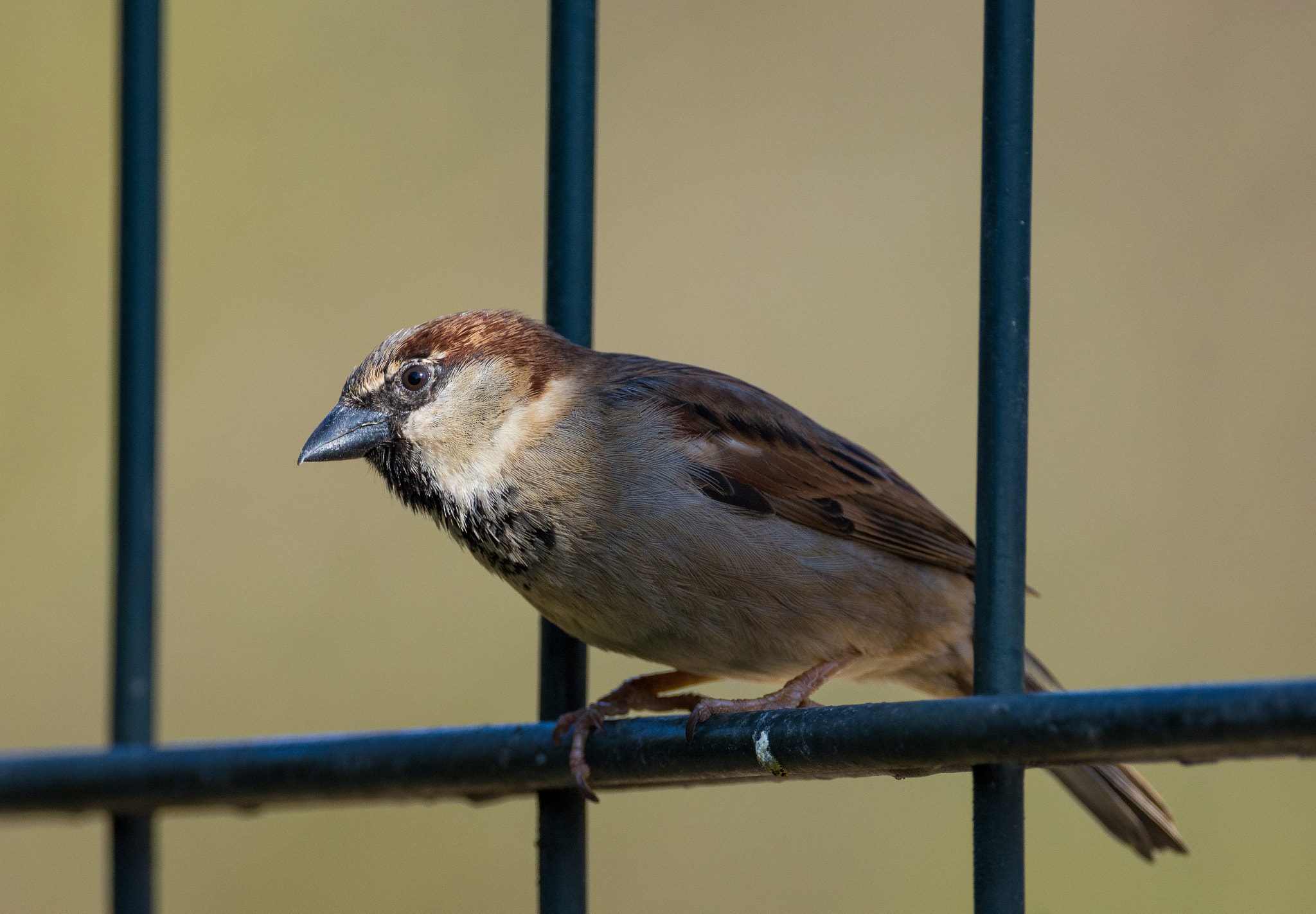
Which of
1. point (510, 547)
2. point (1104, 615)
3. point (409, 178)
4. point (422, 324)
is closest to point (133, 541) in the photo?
point (510, 547)

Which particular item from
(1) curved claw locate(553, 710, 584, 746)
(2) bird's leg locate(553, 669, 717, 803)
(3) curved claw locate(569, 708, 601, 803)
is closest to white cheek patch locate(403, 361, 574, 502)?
(2) bird's leg locate(553, 669, 717, 803)

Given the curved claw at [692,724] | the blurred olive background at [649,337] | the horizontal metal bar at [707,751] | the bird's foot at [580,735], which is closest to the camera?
the horizontal metal bar at [707,751]

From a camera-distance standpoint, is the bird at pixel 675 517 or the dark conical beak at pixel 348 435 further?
the dark conical beak at pixel 348 435

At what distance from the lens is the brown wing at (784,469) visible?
2479 mm

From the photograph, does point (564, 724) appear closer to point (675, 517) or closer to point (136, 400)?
point (675, 517)

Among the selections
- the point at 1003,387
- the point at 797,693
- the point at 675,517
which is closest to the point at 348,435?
the point at 675,517

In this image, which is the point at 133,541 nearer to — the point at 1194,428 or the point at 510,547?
the point at 510,547

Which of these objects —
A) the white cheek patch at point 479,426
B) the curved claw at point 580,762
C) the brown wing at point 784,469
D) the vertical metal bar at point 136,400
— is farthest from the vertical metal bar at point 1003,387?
the vertical metal bar at point 136,400

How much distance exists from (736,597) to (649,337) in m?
2.12

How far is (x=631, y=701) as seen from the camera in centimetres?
261

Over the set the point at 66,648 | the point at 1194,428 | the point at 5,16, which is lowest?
the point at 66,648

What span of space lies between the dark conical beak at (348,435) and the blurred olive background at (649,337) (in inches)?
53.7

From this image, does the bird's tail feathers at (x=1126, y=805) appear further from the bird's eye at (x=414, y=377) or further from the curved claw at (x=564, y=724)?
the bird's eye at (x=414, y=377)

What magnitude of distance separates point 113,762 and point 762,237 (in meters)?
2.79
